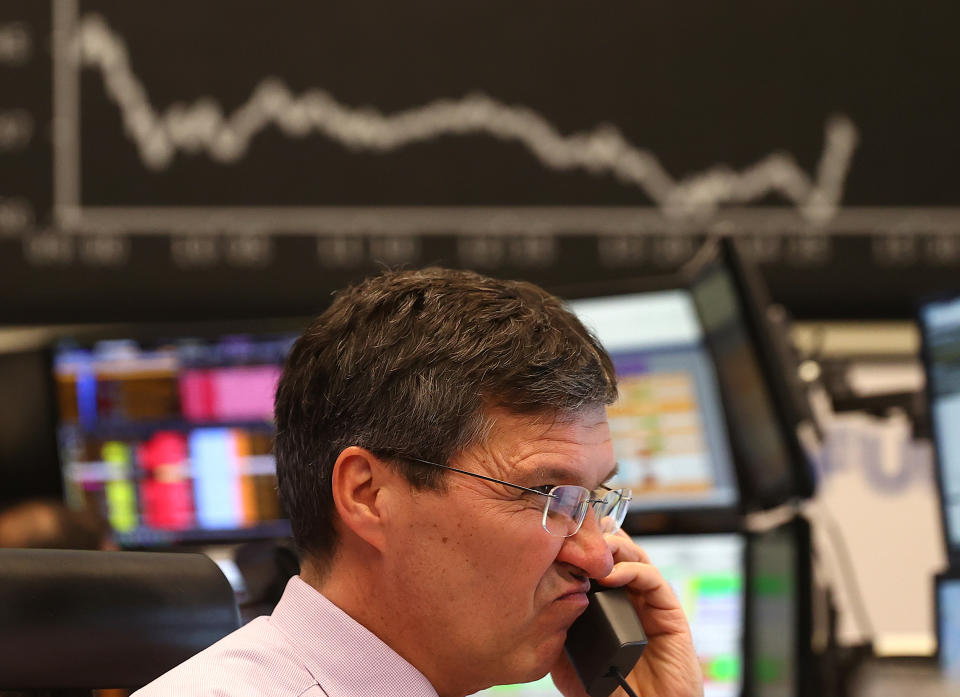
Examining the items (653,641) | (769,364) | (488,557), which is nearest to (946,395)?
(769,364)

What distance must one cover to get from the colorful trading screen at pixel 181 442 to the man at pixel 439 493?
150cm

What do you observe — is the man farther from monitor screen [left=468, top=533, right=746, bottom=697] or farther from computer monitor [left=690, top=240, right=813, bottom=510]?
monitor screen [left=468, top=533, right=746, bottom=697]

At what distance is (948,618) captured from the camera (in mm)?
2018

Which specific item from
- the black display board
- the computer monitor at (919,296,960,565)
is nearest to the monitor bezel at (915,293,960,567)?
the computer monitor at (919,296,960,565)

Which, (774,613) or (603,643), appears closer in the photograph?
(603,643)

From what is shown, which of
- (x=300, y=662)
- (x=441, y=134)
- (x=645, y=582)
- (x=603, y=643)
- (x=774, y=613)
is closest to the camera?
(x=300, y=662)

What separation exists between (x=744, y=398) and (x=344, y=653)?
1311 millimetres

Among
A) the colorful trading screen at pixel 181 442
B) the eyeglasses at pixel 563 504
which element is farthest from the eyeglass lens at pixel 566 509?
the colorful trading screen at pixel 181 442

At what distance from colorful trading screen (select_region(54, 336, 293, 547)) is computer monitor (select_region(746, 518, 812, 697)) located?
0.95m

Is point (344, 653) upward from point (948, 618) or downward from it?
upward

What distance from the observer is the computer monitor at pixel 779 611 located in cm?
203

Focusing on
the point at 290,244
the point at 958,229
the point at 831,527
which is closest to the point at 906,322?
the point at 958,229

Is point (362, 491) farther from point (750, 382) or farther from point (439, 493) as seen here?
point (750, 382)

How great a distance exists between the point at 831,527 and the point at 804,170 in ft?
3.77
